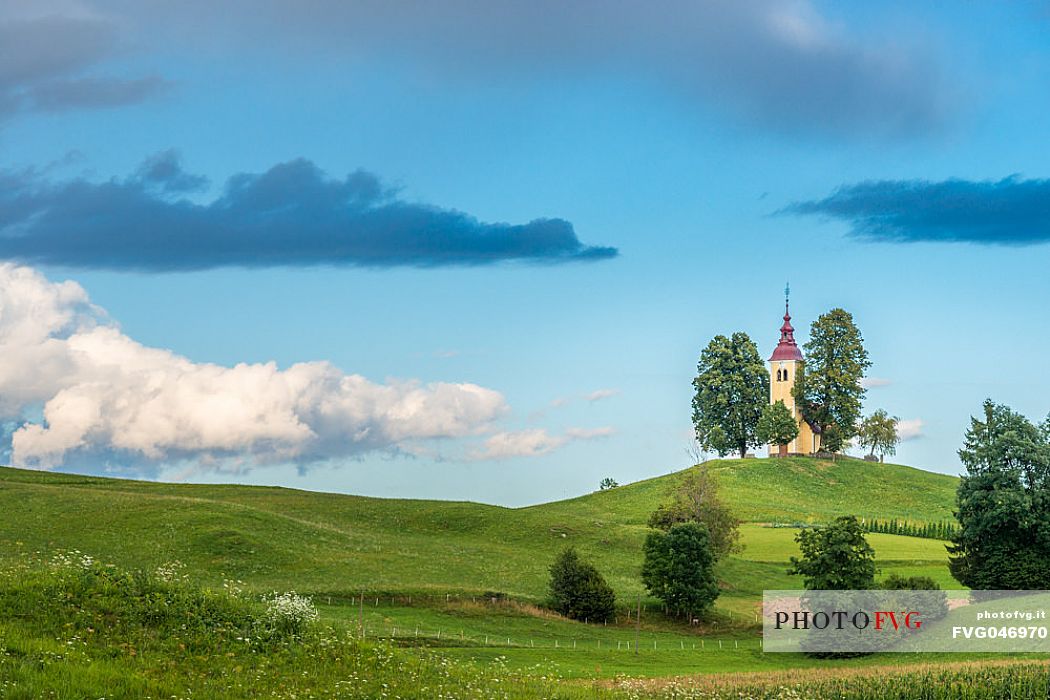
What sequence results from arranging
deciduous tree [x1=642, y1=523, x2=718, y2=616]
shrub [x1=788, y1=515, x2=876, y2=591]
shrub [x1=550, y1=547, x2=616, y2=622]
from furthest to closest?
1. deciduous tree [x1=642, y1=523, x2=718, y2=616]
2. shrub [x1=550, y1=547, x2=616, y2=622]
3. shrub [x1=788, y1=515, x2=876, y2=591]

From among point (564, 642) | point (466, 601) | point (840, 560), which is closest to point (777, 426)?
point (840, 560)

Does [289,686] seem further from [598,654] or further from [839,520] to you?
[839,520]

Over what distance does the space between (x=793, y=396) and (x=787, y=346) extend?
28.1 ft

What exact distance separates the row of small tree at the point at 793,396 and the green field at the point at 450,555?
58.0 feet

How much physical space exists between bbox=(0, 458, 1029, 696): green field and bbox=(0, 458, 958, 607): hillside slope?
0.63 ft

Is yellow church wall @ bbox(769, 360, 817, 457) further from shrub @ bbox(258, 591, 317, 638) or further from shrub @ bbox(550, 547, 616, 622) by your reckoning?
shrub @ bbox(258, 591, 317, 638)

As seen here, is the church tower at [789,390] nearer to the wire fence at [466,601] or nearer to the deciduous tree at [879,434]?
the deciduous tree at [879,434]

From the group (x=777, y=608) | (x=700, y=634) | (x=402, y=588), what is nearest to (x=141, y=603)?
(x=402, y=588)

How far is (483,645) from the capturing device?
47656 millimetres

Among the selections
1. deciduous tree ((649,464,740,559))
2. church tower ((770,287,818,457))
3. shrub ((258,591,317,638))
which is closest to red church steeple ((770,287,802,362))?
church tower ((770,287,818,457))

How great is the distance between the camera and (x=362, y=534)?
274 feet

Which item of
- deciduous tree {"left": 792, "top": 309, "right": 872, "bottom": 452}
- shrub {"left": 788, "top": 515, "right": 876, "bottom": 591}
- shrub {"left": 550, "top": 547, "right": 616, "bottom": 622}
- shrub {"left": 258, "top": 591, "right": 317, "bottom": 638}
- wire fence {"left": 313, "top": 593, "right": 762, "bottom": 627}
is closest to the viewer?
shrub {"left": 258, "top": 591, "right": 317, "bottom": 638}

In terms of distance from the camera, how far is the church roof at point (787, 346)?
143m

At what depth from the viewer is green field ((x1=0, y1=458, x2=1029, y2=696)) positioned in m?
49.6
